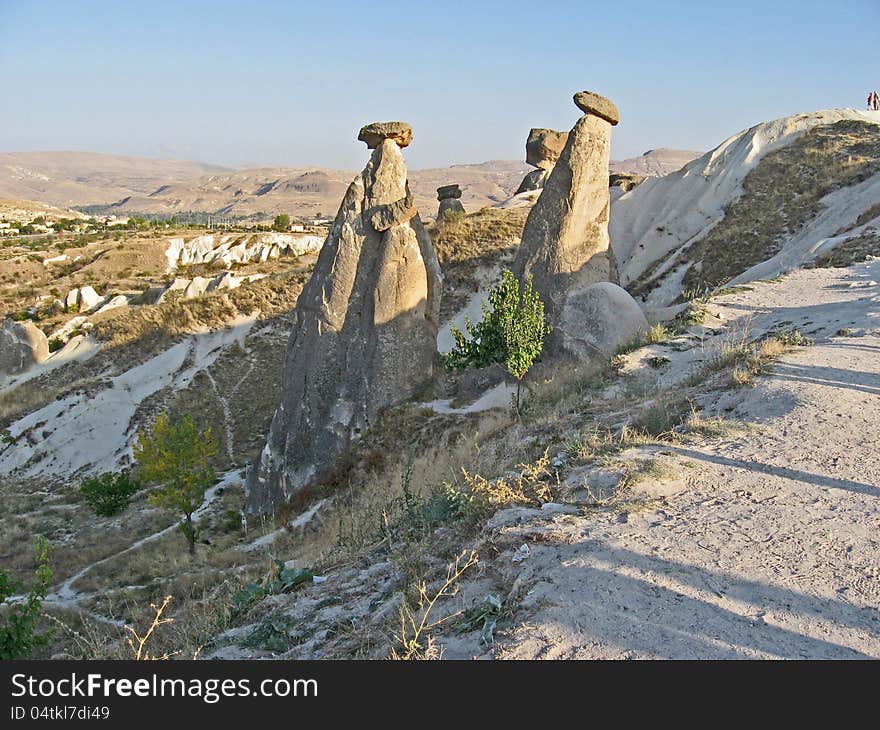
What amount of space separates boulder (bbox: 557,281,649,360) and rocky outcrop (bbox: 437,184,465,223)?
1365cm

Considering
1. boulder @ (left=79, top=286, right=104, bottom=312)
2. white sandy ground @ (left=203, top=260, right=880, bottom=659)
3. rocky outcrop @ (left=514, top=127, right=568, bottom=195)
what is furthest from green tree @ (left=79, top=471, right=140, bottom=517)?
boulder @ (left=79, top=286, right=104, bottom=312)

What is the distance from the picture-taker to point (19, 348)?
27.0 metres

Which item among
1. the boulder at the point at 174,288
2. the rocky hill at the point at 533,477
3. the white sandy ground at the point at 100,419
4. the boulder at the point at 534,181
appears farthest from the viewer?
the boulder at the point at 534,181

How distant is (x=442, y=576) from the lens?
4492mm

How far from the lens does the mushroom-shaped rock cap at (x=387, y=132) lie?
1415 centimetres

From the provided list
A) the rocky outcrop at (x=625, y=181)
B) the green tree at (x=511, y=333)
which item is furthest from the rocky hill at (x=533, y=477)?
the rocky outcrop at (x=625, y=181)

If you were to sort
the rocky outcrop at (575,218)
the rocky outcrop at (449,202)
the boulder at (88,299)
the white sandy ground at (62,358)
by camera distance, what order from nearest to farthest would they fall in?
the rocky outcrop at (575,218) → the white sandy ground at (62,358) → the rocky outcrop at (449,202) → the boulder at (88,299)

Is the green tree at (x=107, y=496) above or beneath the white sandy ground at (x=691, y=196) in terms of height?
beneath

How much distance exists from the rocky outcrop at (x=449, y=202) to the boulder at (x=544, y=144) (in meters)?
3.29

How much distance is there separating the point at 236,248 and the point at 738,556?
40.9 meters

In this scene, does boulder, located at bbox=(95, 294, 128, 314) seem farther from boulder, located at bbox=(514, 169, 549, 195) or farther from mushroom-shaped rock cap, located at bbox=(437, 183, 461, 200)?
boulder, located at bbox=(514, 169, 549, 195)

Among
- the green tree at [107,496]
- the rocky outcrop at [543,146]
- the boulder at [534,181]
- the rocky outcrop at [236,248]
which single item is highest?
the rocky outcrop at [543,146]

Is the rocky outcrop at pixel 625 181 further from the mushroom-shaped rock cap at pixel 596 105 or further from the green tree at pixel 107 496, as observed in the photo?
the green tree at pixel 107 496

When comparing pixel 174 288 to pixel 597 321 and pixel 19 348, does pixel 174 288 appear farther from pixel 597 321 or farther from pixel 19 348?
pixel 597 321
